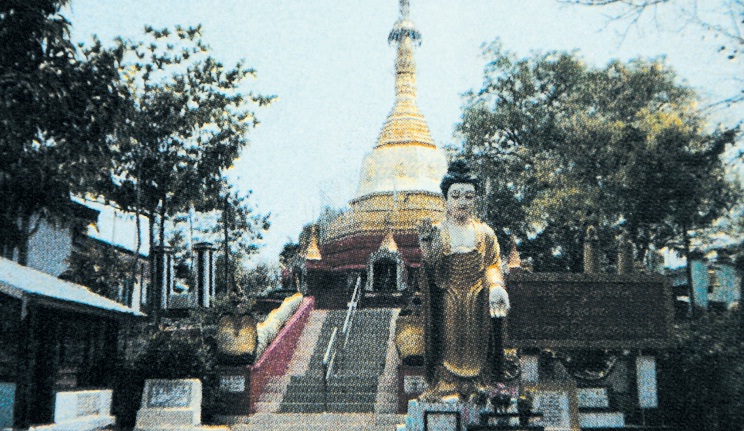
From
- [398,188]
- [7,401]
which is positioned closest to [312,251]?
[398,188]

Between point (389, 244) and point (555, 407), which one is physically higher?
point (389, 244)

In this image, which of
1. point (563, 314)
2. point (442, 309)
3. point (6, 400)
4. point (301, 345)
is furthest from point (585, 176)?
point (6, 400)

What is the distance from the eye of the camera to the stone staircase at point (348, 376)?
14133mm

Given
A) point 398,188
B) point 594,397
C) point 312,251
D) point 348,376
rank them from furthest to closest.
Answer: point 398,188, point 312,251, point 348,376, point 594,397

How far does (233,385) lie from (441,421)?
20.7 feet

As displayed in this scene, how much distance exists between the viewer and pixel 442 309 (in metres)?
9.70

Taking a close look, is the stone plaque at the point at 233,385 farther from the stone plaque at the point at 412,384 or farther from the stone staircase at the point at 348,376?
the stone plaque at the point at 412,384

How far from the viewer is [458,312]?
959 cm

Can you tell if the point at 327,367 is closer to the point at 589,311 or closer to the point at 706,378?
the point at 589,311

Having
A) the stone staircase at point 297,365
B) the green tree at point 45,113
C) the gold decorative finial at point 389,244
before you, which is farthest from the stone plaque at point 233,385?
the gold decorative finial at point 389,244

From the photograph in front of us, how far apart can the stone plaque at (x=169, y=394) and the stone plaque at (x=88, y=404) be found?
38.6 inches

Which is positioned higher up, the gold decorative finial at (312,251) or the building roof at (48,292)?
the gold decorative finial at (312,251)

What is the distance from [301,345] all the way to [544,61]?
1282cm

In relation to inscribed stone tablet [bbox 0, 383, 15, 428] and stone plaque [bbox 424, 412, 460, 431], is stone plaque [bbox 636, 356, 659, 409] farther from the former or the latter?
inscribed stone tablet [bbox 0, 383, 15, 428]
